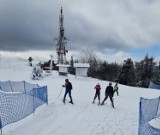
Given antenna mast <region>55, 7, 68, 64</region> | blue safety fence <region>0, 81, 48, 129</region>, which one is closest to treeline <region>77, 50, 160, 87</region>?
antenna mast <region>55, 7, 68, 64</region>

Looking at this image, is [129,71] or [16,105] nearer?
[16,105]

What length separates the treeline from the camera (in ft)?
207

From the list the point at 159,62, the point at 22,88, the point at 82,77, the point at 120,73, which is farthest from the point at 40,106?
the point at 159,62

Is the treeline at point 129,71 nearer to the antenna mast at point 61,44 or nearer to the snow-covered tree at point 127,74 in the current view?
the snow-covered tree at point 127,74

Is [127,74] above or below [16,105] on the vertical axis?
below

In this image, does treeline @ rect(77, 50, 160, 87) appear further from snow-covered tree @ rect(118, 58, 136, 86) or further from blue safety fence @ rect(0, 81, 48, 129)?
blue safety fence @ rect(0, 81, 48, 129)

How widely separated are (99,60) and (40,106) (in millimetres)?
80592

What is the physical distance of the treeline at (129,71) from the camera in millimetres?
63000

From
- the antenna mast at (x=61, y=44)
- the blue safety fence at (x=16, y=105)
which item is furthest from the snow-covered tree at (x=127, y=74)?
the blue safety fence at (x=16, y=105)

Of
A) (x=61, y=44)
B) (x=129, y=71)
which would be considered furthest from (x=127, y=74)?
(x=61, y=44)

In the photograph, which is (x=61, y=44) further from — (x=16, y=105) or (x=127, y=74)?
(x=16, y=105)

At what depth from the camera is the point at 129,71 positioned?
205 feet

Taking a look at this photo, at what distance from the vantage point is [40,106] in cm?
1614

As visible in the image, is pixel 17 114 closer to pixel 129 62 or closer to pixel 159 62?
pixel 129 62
